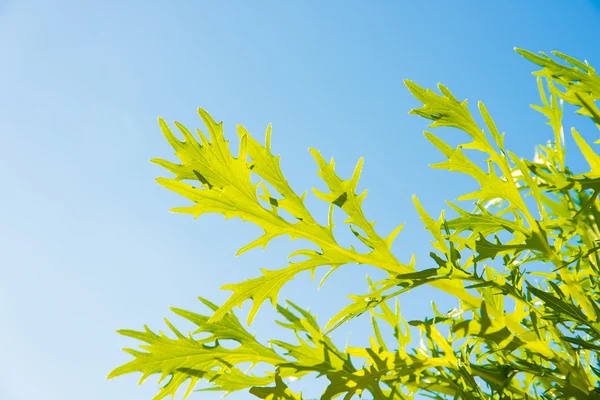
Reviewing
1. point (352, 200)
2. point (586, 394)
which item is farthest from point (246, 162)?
point (586, 394)

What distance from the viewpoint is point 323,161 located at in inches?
64.0

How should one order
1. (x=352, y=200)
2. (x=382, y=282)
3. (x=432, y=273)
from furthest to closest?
(x=352, y=200) → (x=382, y=282) → (x=432, y=273)

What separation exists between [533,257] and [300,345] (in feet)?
2.62

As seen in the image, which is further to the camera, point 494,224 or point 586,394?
point 494,224

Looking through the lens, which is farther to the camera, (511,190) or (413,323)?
(511,190)

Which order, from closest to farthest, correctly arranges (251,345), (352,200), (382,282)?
1. (382,282)
2. (352,200)
3. (251,345)

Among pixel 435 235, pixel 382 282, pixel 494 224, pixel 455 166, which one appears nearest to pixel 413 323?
pixel 382 282

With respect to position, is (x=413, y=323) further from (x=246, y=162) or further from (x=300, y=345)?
(x=246, y=162)

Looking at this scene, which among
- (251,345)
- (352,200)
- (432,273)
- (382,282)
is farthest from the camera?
(251,345)

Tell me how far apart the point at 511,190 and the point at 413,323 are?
515mm

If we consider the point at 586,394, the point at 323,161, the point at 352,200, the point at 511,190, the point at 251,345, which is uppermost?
the point at 323,161

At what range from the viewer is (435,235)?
1.59 metres

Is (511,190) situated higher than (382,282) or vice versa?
(511,190)

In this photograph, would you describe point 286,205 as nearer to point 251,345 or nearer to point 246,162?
point 246,162
